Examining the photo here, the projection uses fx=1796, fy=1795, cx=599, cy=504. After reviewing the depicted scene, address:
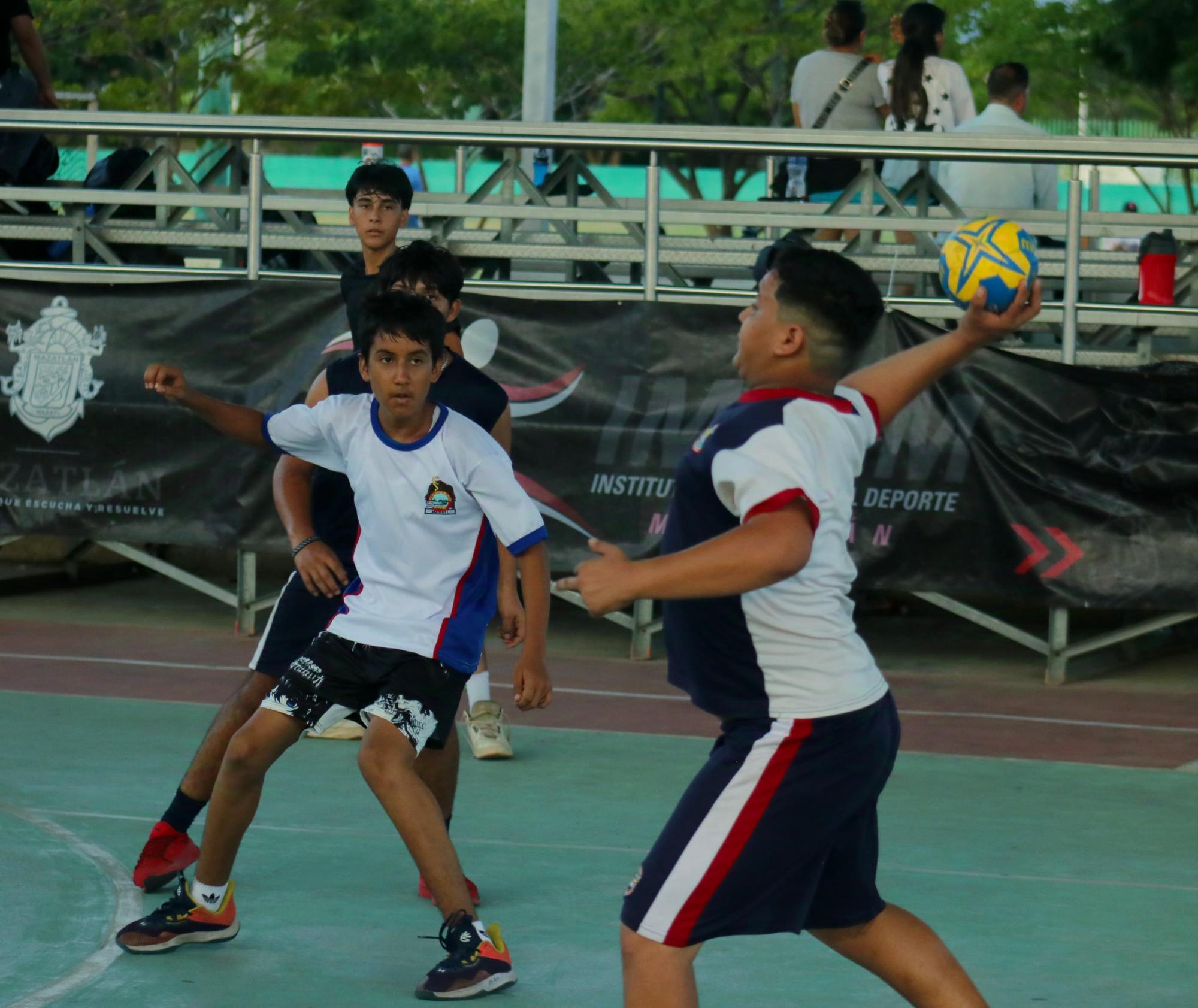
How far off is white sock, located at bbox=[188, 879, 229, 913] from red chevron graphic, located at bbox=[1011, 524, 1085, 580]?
5.40 metres

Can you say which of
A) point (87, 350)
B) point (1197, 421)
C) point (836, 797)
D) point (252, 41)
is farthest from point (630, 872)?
point (252, 41)

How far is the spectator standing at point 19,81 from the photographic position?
36.7 ft

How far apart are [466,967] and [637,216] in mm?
6373

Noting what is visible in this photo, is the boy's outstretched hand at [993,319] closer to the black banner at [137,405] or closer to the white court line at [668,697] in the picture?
the white court line at [668,697]

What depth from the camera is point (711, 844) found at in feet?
11.3

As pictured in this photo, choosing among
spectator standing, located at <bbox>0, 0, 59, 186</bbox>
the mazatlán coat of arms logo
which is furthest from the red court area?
spectator standing, located at <bbox>0, 0, 59, 186</bbox>

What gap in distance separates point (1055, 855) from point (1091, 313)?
4.37 meters

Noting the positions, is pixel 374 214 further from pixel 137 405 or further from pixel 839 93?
pixel 839 93

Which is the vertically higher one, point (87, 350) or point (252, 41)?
point (252, 41)

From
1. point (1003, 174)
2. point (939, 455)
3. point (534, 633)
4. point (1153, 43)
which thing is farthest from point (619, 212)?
point (1153, 43)

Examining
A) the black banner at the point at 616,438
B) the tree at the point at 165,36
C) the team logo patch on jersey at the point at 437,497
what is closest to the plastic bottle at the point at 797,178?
the black banner at the point at 616,438

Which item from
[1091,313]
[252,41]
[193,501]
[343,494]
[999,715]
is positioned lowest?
[999,715]

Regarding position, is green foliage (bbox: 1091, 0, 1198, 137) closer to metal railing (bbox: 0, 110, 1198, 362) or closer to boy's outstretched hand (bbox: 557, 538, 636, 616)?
metal railing (bbox: 0, 110, 1198, 362)

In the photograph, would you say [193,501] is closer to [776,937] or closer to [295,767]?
[295,767]
